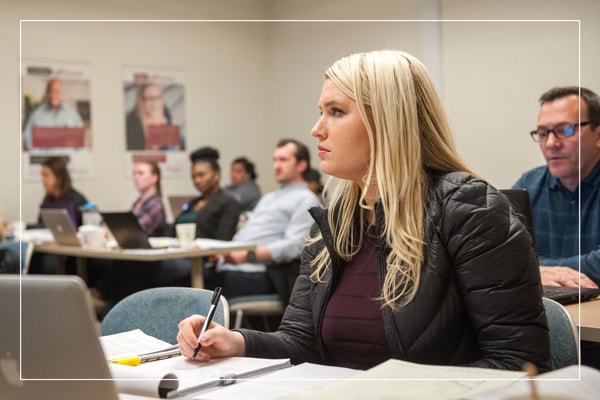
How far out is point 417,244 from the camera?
1.16m

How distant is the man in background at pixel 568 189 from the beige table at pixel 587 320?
0.06ft

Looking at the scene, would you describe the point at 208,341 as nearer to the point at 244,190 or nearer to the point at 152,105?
the point at 152,105

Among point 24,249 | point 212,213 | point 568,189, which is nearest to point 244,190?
point 212,213

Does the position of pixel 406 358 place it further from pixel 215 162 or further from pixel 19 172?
pixel 215 162

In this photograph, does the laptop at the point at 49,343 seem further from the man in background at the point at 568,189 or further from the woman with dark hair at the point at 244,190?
the woman with dark hair at the point at 244,190

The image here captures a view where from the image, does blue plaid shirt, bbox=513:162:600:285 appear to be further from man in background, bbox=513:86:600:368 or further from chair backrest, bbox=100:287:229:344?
chair backrest, bbox=100:287:229:344

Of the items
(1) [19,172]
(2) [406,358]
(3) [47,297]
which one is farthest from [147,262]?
(3) [47,297]

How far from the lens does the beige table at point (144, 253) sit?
6.58 feet

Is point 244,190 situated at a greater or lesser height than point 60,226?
greater

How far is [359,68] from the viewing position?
1.07 meters

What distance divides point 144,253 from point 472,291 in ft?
4.76

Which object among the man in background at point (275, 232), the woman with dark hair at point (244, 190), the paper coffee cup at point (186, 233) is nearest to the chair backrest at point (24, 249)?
→ the paper coffee cup at point (186, 233)

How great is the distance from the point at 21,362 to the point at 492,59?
890 mm

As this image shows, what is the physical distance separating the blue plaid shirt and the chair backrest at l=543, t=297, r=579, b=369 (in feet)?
0.38
